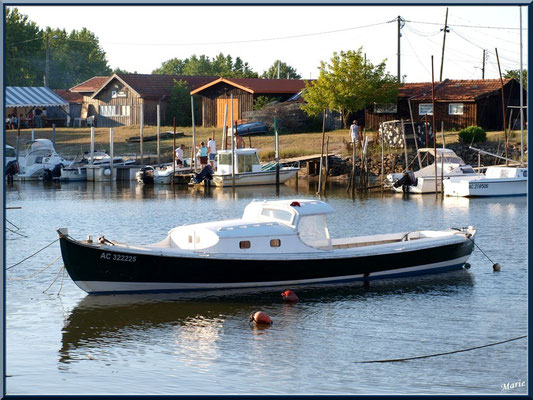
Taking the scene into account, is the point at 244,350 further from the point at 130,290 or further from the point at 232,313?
the point at 130,290

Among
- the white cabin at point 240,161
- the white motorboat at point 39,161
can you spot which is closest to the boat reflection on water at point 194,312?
the white cabin at point 240,161

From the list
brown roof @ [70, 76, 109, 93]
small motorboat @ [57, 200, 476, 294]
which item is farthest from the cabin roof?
brown roof @ [70, 76, 109, 93]

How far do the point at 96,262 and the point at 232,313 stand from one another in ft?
11.9

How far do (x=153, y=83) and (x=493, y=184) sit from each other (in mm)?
43008

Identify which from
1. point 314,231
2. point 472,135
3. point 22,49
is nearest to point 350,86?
point 472,135

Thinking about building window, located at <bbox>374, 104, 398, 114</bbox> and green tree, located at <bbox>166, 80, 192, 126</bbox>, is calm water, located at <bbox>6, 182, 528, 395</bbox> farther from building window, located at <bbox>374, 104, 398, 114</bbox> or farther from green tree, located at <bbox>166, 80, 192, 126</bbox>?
green tree, located at <bbox>166, 80, 192, 126</bbox>

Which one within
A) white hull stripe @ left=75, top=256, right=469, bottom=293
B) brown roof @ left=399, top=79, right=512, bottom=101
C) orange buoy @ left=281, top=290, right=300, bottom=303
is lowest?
orange buoy @ left=281, top=290, right=300, bottom=303

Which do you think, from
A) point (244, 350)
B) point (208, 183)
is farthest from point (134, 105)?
point (244, 350)

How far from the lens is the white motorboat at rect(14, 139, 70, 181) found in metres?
64.2

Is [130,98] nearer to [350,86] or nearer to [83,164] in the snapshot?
[83,164]

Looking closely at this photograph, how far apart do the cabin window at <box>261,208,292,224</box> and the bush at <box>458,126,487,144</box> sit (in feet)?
123

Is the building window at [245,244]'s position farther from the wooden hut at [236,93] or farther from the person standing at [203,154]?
the wooden hut at [236,93]

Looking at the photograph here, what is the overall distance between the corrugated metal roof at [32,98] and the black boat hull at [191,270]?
6058cm

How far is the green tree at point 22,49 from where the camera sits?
341 feet
